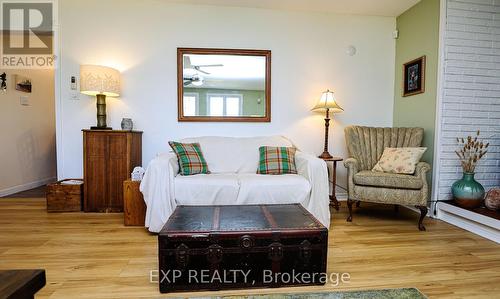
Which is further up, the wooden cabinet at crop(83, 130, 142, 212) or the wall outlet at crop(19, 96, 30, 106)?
the wall outlet at crop(19, 96, 30, 106)

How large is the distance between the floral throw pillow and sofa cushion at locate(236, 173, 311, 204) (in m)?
0.98

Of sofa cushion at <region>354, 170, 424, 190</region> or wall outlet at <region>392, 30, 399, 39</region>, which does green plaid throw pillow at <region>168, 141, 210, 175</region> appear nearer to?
sofa cushion at <region>354, 170, 424, 190</region>

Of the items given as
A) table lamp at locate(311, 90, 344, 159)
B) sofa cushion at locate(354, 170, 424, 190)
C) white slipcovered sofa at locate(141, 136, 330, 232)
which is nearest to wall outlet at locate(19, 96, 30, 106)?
white slipcovered sofa at locate(141, 136, 330, 232)

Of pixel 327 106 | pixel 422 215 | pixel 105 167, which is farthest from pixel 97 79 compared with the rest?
pixel 422 215

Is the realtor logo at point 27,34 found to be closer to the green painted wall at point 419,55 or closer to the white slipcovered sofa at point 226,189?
the white slipcovered sofa at point 226,189

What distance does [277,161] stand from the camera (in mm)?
2652

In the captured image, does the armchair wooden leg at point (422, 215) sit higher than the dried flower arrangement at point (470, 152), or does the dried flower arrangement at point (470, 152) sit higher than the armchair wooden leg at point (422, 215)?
the dried flower arrangement at point (470, 152)

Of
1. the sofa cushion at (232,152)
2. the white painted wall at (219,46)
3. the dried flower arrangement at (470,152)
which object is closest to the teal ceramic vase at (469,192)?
the dried flower arrangement at (470,152)

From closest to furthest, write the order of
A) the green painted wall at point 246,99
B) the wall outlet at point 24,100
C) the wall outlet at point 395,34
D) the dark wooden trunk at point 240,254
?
1. the dark wooden trunk at point 240,254
2. the green painted wall at point 246,99
3. the wall outlet at point 395,34
4. the wall outlet at point 24,100

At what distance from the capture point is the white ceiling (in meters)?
3.08

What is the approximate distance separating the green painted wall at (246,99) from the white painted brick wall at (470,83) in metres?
1.93

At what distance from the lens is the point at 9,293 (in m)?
0.68

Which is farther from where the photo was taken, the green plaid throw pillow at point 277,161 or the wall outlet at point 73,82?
the wall outlet at point 73,82

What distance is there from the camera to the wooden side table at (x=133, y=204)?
2.46 meters
